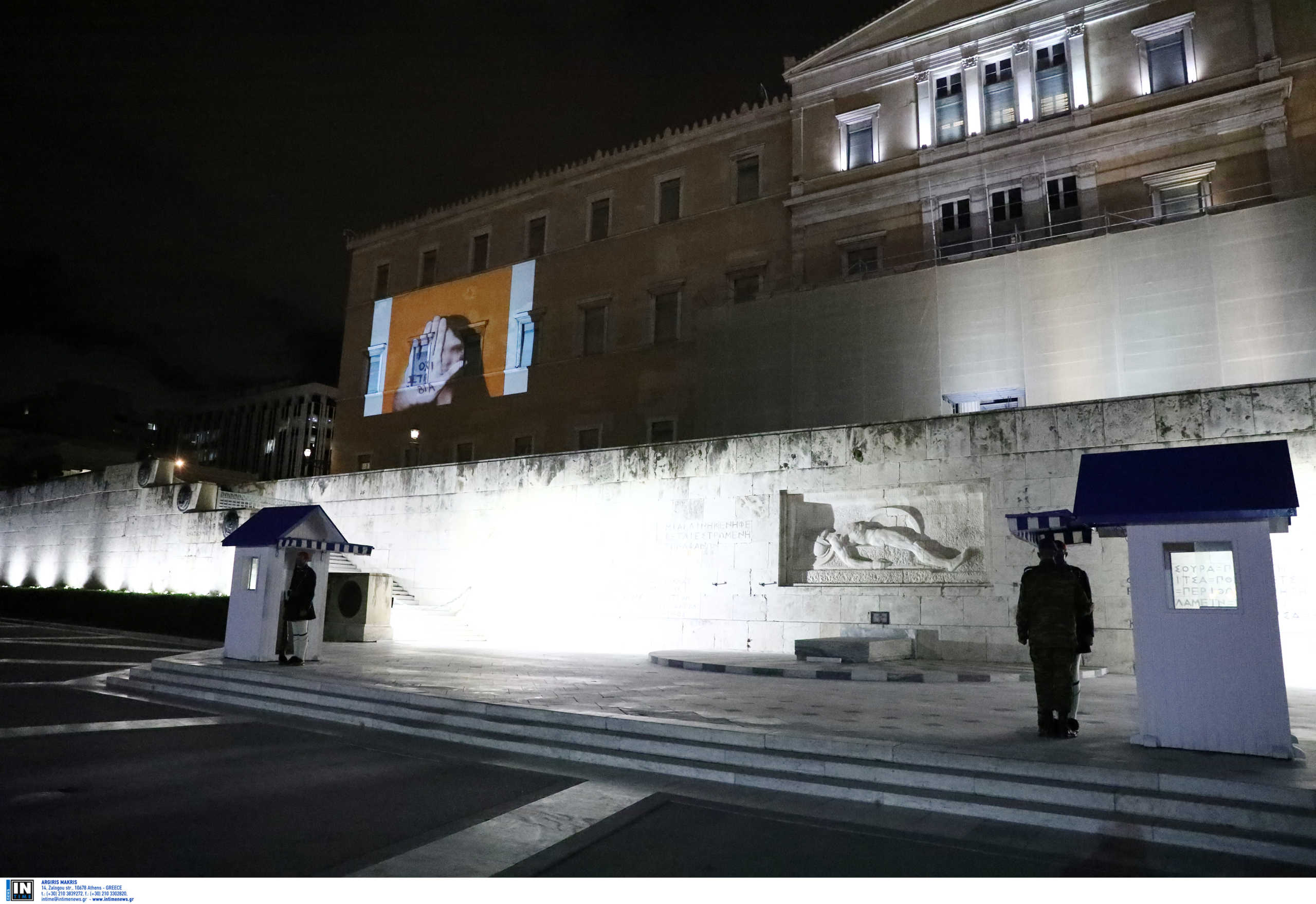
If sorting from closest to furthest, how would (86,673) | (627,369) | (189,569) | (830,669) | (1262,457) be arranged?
(1262,457) → (830,669) → (86,673) → (189,569) → (627,369)

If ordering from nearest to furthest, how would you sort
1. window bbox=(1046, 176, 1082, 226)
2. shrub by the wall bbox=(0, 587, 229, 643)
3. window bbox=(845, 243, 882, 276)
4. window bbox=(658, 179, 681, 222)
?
shrub by the wall bbox=(0, 587, 229, 643) < window bbox=(1046, 176, 1082, 226) < window bbox=(845, 243, 882, 276) < window bbox=(658, 179, 681, 222)

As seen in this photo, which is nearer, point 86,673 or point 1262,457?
point 1262,457

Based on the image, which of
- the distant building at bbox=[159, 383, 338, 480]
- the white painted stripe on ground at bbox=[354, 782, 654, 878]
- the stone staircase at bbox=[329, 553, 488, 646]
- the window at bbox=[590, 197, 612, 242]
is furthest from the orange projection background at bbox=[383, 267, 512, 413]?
the distant building at bbox=[159, 383, 338, 480]

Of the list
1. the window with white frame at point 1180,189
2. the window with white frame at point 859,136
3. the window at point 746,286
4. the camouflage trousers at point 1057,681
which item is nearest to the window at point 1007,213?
the window with white frame at point 1180,189

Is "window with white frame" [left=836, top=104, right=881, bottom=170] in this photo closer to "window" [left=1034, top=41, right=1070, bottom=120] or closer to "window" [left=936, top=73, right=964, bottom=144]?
"window" [left=936, top=73, right=964, bottom=144]

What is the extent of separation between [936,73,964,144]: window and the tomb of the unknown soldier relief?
0.13 m

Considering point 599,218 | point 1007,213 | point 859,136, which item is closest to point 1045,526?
point 1007,213

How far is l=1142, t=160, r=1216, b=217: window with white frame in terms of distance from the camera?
70.4 feet

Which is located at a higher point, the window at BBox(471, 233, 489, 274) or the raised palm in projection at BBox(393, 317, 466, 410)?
the window at BBox(471, 233, 489, 274)

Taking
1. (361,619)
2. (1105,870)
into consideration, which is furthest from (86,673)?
(1105,870)

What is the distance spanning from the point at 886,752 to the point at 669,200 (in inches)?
1092

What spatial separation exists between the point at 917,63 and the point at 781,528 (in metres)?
16.9

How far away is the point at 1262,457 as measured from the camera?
6672 mm

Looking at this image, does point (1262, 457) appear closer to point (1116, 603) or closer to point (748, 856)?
point (748, 856)
